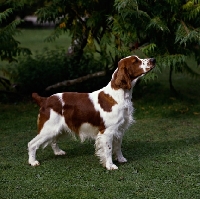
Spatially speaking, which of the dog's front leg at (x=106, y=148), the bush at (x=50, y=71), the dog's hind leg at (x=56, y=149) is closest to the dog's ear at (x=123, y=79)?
the dog's front leg at (x=106, y=148)

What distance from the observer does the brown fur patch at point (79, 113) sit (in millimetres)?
7242

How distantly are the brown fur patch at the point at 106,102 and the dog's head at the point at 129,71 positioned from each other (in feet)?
0.56

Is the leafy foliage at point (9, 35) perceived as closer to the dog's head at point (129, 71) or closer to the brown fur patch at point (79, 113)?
the brown fur patch at point (79, 113)

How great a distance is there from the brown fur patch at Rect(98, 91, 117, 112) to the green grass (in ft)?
2.78

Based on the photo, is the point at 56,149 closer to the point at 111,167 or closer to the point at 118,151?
the point at 118,151

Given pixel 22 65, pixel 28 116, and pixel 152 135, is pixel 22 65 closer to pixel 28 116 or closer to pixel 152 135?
pixel 28 116

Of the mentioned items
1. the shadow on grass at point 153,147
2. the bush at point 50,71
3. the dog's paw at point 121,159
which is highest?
the dog's paw at point 121,159

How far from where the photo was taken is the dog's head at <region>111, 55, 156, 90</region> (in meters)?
7.12

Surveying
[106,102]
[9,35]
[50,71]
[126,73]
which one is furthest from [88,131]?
[50,71]

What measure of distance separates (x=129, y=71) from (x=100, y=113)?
2.33 feet

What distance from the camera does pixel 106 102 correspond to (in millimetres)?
7195

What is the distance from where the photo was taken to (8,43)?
10.8 metres

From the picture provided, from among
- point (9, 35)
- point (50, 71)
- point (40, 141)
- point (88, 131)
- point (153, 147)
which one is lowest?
point (50, 71)

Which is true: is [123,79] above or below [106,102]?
above
